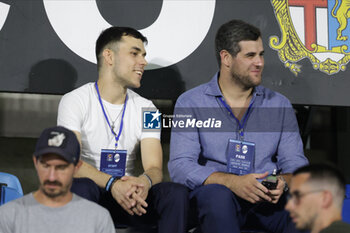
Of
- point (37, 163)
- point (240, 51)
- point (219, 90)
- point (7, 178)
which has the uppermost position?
point (240, 51)

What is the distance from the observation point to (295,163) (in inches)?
97.0

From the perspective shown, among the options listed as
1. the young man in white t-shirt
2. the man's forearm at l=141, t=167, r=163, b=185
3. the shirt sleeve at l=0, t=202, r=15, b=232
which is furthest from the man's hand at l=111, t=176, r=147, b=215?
the shirt sleeve at l=0, t=202, r=15, b=232

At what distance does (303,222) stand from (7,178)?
4.99 feet

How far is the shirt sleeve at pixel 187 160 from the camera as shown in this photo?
238cm

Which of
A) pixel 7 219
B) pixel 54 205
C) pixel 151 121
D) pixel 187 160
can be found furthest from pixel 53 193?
pixel 151 121

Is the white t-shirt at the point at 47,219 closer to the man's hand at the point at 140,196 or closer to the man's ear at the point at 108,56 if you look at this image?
the man's hand at the point at 140,196

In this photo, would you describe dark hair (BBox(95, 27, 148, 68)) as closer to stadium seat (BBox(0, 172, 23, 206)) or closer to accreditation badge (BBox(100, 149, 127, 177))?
accreditation badge (BBox(100, 149, 127, 177))

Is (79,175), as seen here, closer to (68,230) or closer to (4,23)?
(68,230)

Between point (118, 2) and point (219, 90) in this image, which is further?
point (118, 2)

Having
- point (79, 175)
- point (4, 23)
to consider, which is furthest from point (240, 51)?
point (4, 23)

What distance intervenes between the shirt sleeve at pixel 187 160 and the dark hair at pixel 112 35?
626 mm

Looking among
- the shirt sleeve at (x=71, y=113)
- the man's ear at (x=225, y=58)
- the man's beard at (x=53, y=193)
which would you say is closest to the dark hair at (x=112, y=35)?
the shirt sleeve at (x=71, y=113)

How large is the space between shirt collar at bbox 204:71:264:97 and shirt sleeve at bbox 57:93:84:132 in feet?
2.19

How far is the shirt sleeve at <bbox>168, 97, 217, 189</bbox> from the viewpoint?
238 centimetres
